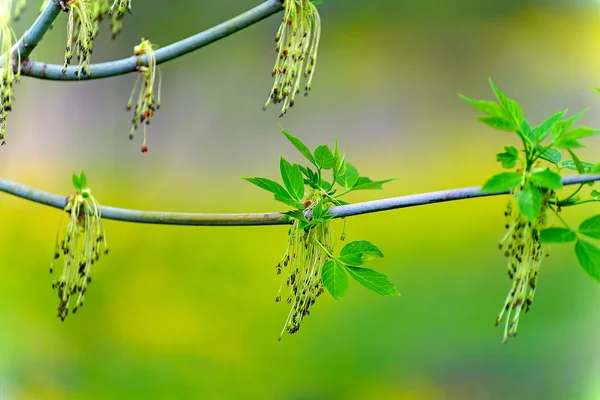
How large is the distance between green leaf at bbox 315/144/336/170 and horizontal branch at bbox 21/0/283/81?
139mm

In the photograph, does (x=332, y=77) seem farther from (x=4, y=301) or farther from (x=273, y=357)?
(x=4, y=301)

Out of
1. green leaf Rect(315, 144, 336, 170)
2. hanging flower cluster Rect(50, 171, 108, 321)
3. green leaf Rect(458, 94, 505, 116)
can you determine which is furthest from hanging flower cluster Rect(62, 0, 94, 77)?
green leaf Rect(458, 94, 505, 116)

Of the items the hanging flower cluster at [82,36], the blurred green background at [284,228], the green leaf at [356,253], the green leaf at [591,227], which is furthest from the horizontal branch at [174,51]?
the blurred green background at [284,228]

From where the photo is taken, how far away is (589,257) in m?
0.38

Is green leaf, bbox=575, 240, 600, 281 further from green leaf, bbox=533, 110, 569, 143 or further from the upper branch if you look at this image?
the upper branch

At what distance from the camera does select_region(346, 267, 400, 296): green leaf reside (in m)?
0.49

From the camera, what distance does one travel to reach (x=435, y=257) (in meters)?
1.20

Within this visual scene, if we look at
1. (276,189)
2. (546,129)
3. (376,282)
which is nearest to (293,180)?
(276,189)

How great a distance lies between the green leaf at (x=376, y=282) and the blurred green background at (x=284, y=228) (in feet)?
2.20

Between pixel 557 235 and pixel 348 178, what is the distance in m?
0.22

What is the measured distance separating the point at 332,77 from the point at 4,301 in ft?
2.78

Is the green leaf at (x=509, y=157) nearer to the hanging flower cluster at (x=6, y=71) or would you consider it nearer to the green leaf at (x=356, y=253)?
the green leaf at (x=356, y=253)

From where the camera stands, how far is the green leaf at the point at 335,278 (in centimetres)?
49

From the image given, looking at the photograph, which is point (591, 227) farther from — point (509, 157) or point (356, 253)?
point (356, 253)
